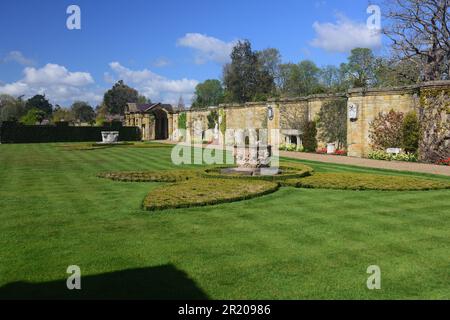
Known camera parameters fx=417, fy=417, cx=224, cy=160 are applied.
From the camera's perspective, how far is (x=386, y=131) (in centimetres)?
2480

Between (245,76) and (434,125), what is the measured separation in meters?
62.1

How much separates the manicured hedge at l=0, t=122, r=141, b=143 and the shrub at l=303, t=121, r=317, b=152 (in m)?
33.8

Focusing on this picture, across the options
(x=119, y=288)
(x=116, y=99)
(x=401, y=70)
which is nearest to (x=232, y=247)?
(x=119, y=288)

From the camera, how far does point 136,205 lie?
10.5 metres

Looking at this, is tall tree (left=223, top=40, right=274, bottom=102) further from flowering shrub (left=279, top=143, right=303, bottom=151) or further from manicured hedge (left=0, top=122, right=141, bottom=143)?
flowering shrub (left=279, top=143, right=303, bottom=151)

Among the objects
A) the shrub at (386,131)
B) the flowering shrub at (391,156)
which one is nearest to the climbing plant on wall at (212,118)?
the shrub at (386,131)

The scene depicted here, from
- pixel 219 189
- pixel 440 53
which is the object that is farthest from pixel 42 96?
pixel 219 189

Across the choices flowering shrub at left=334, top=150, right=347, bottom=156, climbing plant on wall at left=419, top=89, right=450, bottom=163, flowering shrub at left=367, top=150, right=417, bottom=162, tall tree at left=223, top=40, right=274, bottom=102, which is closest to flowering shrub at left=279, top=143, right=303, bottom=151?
flowering shrub at left=334, top=150, right=347, bottom=156

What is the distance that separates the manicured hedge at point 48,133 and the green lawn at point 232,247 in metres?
43.1

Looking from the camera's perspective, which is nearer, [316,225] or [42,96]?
[316,225]

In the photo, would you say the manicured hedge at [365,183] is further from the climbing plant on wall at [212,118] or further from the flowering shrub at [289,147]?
the climbing plant on wall at [212,118]

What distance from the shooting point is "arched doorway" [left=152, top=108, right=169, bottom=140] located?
62.6 m
